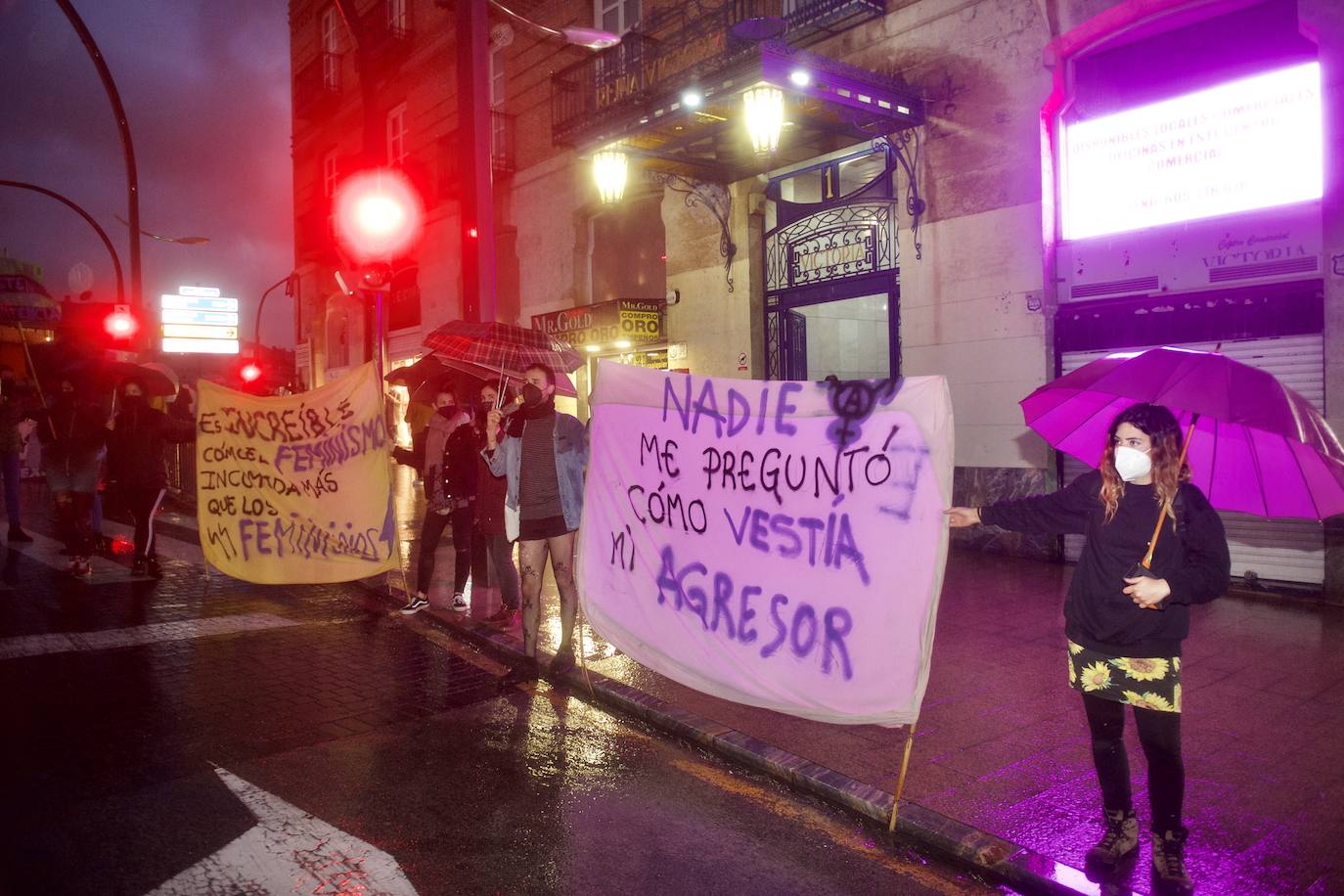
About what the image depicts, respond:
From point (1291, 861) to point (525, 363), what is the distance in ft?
19.6

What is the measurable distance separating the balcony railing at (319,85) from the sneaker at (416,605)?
20.7m

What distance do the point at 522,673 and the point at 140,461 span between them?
5604 mm

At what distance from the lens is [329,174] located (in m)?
26.2

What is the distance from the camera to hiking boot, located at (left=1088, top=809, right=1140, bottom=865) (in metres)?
3.51

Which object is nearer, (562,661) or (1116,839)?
(1116,839)

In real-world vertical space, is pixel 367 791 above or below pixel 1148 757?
below

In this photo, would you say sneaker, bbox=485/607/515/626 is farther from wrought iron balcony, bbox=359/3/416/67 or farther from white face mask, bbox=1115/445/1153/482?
wrought iron balcony, bbox=359/3/416/67

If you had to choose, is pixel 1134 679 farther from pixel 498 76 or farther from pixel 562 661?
pixel 498 76

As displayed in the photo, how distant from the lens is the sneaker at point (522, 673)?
6.09m

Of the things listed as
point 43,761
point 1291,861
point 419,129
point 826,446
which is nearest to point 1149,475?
point 826,446

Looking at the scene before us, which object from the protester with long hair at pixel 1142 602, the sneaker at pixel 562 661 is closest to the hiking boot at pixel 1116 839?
the protester with long hair at pixel 1142 602

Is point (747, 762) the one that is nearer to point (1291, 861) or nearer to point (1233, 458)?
point (1291, 861)

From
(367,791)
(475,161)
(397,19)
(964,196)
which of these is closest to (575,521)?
(367,791)

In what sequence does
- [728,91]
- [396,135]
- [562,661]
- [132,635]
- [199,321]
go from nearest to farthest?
[562,661]
[132,635]
[728,91]
[396,135]
[199,321]
